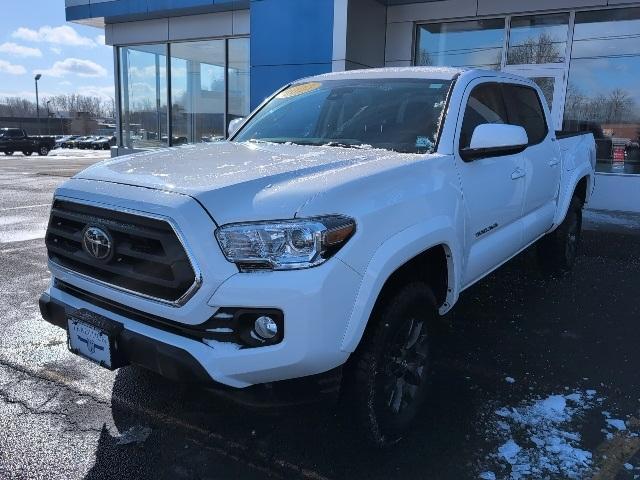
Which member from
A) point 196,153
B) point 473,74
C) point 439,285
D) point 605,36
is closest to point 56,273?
point 196,153

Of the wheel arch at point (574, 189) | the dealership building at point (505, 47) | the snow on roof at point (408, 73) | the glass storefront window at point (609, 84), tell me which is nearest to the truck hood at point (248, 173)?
the snow on roof at point (408, 73)

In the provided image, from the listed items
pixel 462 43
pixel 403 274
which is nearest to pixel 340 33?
pixel 462 43

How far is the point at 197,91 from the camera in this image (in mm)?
16219

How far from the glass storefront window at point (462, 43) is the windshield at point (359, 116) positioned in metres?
8.13

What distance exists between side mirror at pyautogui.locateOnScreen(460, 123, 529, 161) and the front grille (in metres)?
1.79

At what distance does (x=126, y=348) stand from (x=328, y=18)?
29.7ft

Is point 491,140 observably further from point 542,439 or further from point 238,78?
point 238,78

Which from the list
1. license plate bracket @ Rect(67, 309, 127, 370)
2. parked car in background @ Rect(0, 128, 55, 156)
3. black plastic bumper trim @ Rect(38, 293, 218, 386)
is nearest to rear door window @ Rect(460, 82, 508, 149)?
black plastic bumper trim @ Rect(38, 293, 218, 386)

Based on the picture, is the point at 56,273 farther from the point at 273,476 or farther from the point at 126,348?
the point at 273,476

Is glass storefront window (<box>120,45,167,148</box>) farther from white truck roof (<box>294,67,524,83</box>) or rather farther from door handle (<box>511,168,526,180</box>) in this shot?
door handle (<box>511,168,526,180</box>)

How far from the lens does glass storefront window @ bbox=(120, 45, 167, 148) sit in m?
16.9

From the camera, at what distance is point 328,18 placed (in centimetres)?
1016

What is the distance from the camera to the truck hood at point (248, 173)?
2230 millimetres

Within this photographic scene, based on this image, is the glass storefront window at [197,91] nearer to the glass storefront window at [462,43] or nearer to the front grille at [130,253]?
the glass storefront window at [462,43]
